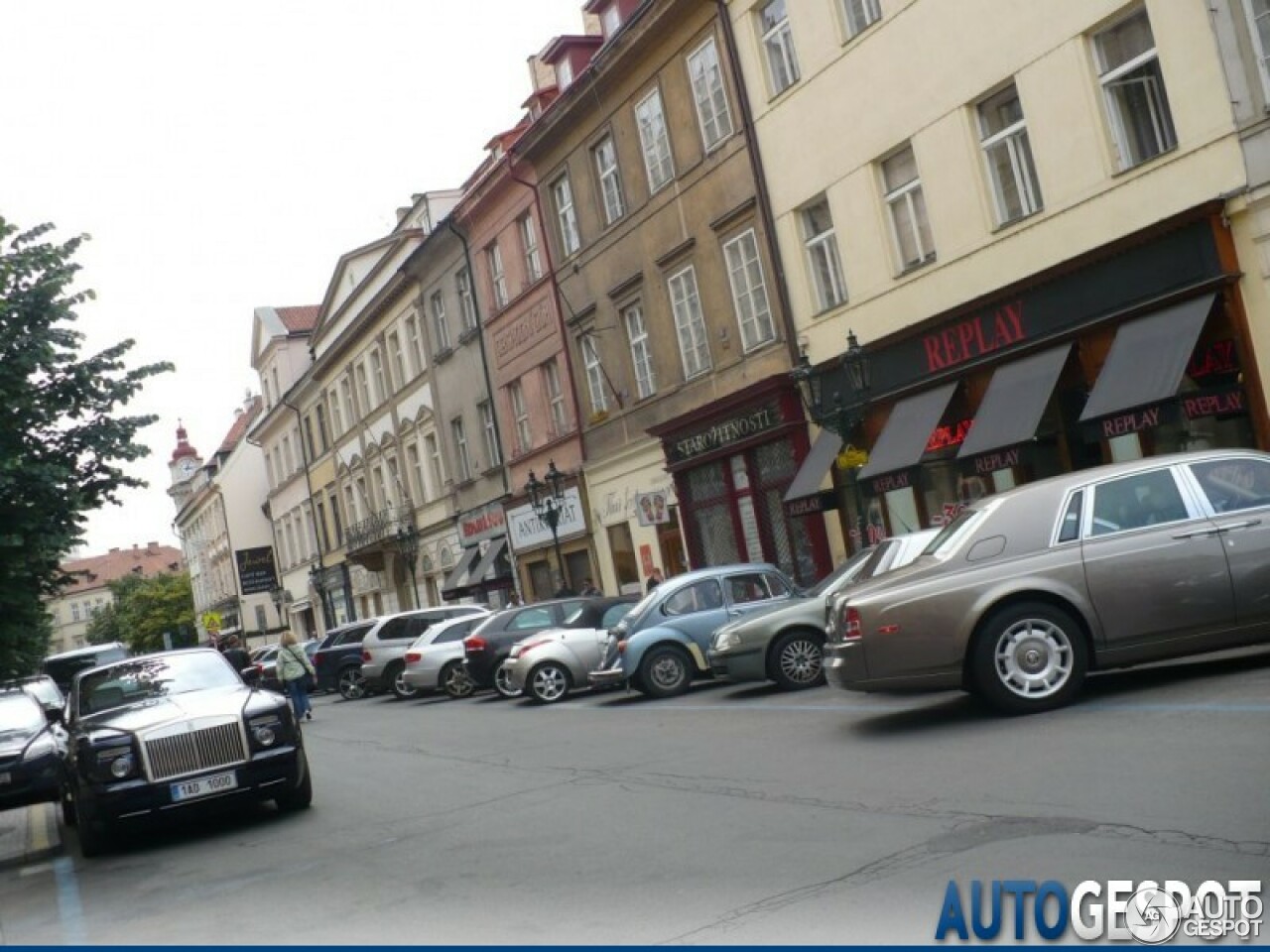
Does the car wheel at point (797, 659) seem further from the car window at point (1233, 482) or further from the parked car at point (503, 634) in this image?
the parked car at point (503, 634)

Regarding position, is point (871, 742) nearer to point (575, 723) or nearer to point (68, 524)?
point (575, 723)

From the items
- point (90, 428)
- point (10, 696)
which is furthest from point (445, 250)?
point (10, 696)

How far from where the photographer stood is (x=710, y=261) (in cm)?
2875

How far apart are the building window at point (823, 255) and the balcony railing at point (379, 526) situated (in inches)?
1090

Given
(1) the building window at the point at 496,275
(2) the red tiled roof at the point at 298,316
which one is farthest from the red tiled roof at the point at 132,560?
(1) the building window at the point at 496,275

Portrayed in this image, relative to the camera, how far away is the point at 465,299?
42906mm

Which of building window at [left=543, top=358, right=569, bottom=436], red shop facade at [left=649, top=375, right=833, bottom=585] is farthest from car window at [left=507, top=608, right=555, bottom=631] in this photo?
building window at [left=543, top=358, right=569, bottom=436]

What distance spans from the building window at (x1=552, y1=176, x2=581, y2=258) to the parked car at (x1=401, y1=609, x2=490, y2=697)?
423 inches

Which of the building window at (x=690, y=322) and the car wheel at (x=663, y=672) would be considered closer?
the car wheel at (x=663, y=672)

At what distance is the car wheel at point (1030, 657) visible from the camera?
36.0ft

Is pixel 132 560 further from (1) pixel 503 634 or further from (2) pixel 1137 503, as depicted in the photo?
(2) pixel 1137 503

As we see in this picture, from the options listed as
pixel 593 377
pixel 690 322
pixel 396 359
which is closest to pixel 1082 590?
pixel 690 322

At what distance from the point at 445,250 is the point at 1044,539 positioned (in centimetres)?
3436

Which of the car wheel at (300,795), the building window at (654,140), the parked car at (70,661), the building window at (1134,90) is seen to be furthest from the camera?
the parked car at (70,661)
